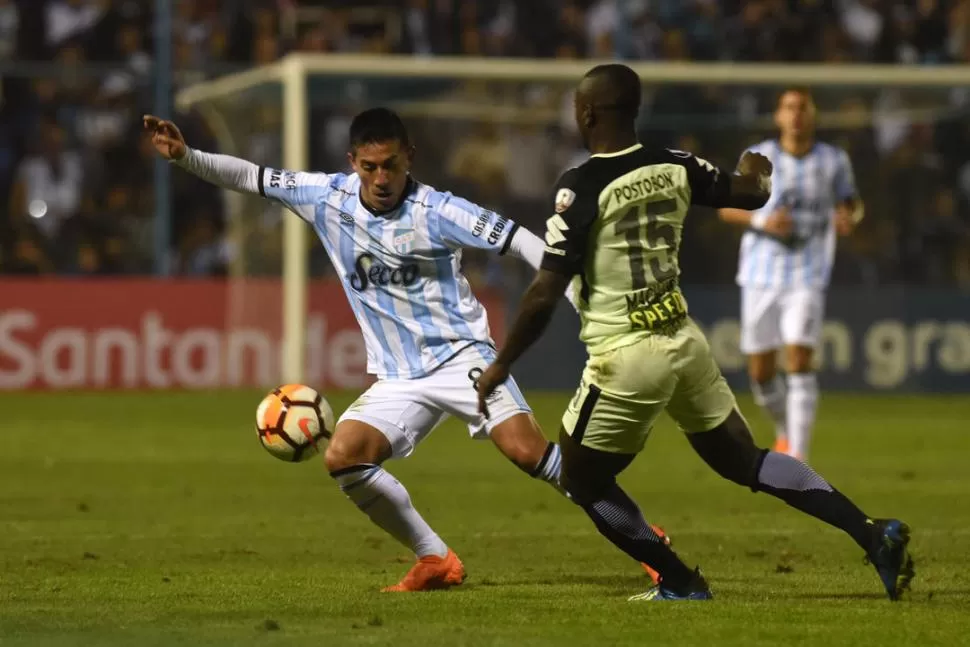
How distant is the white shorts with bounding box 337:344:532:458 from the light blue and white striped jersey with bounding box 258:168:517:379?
0.20 ft

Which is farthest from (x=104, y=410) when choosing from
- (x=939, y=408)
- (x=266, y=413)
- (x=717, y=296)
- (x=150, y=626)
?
(x=150, y=626)

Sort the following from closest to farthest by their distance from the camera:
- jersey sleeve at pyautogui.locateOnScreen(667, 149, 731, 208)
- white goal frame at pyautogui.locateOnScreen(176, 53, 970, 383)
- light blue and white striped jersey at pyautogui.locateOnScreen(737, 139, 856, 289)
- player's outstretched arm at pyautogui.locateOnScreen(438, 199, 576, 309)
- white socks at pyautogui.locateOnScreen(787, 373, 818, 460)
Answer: jersey sleeve at pyautogui.locateOnScreen(667, 149, 731, 208) → player's outstretched arm at pyautogui.locateOnScreen(438, 199, 576, 309) → white socks at pyautogui.locateOnScreen(787, 373, 818, 460) → light blue and white striped jersey at pyautogui.locateOnScreen(737, 139, 856, 289) → white goal frame at pyautogui.locateOnScreen(176, 53, 970, 383)

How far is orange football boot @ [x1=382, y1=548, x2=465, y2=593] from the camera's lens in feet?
24.3

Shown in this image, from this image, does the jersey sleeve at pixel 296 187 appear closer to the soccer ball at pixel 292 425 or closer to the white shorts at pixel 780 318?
the soccer ball at pixel 292 425

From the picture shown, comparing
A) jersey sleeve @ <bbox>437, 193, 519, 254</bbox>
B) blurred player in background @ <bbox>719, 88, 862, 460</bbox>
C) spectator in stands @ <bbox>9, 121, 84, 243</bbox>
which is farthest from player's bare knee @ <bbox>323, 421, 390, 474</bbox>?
spectator in stands @ <bbox>9, 121, 84, 243</bbox>

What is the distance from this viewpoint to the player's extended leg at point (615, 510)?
265 inches

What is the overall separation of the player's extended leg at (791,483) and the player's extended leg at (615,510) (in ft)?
1.10

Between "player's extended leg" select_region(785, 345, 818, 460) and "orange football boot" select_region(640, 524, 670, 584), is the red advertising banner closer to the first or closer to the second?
"player's extended leg" select_region(785, 345, 818, 460)

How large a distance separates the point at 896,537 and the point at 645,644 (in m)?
1.17

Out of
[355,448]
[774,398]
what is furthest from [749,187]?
[774,398]

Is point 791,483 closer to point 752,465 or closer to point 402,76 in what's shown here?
point 752,465

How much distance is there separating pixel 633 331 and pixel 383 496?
4.72 ft

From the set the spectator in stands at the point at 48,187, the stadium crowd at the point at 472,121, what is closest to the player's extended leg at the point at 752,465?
the stadium crowd at the point at 472,121

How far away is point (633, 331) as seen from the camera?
655cm
